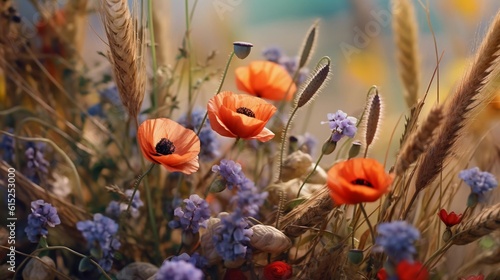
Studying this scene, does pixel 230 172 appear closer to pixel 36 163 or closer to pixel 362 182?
pixel 362 182

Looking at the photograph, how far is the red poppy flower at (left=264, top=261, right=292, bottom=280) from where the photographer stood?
0.57m

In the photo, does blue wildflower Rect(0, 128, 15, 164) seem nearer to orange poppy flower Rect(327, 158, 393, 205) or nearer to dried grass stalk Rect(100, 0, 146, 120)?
dried grass stalk Rect(100, 0, 146, 120)

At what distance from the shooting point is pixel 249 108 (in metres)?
0.61

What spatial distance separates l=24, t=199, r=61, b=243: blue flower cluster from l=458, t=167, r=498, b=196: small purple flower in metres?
0.36

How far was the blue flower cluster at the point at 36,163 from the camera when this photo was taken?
2.51ft

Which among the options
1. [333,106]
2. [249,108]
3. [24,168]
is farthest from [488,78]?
[333,106]

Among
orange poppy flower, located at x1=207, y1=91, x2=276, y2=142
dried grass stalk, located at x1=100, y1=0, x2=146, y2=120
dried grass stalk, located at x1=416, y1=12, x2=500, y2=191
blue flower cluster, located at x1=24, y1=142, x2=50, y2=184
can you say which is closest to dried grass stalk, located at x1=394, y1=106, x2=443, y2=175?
dried grass stalk, located at x1=416, y1=12, x2=500, y2=191

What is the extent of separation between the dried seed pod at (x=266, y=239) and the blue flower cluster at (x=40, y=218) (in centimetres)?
18

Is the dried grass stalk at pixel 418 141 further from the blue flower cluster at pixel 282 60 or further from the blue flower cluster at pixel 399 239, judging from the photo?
the blue flower cluster at pixel 282 60

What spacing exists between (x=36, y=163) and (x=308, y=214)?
0.34 metres

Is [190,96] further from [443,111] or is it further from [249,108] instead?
[443,111]

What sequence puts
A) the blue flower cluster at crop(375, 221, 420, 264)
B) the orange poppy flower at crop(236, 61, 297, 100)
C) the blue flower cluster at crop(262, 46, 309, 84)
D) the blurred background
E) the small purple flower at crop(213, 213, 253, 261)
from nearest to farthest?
the blue flower cluster at crop(375, 221, 420, 264) → the small purple flower at crop(213, 213, 253, 261) → the orange poppy flower at crop(236, 61, 297, 100) → the blue flower cluster at crop(262, 46, 309, 84) → the blurred background

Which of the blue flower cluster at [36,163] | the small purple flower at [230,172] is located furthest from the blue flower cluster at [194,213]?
the blue flower cluster at [36,163]

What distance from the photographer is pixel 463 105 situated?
21.8 inches
